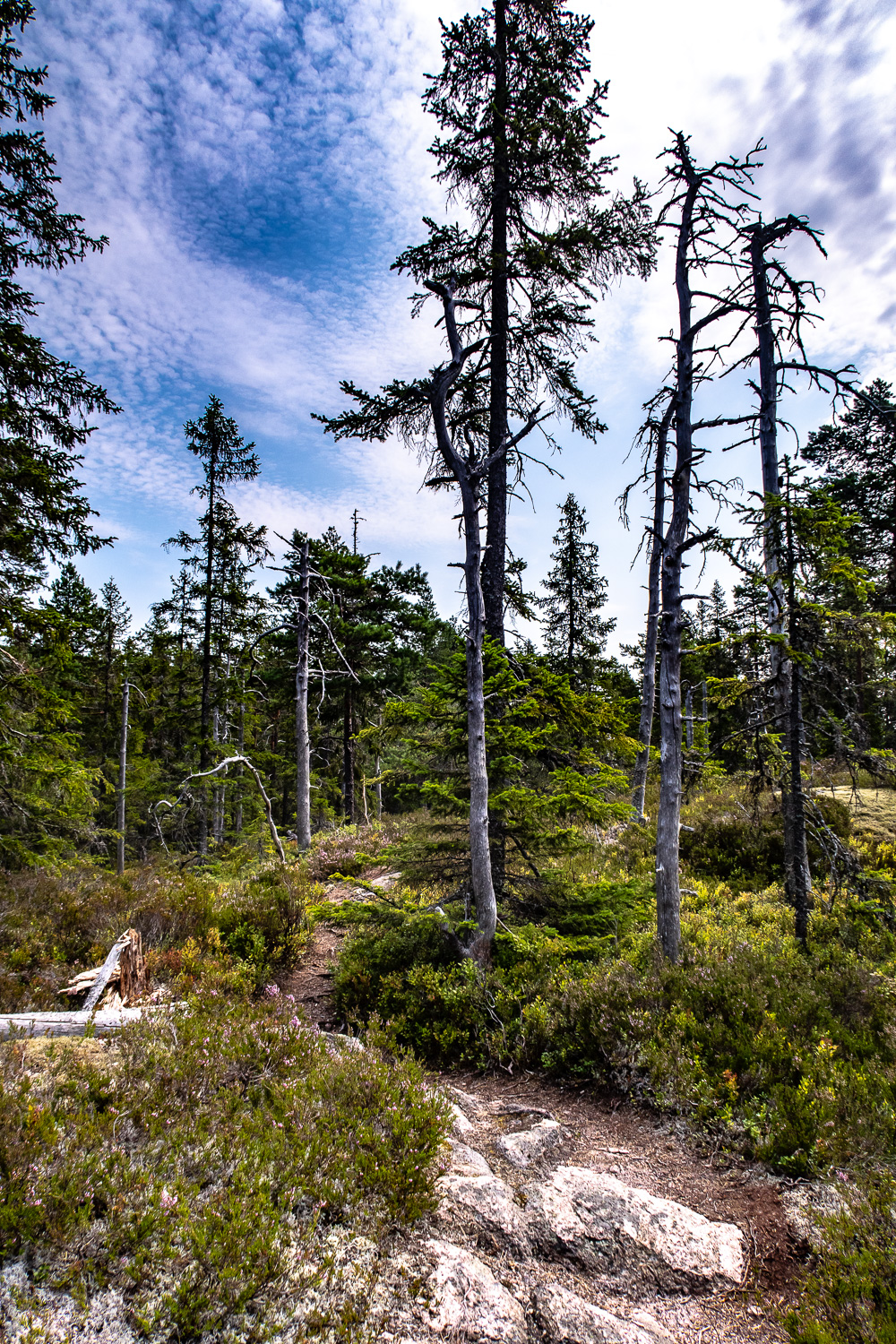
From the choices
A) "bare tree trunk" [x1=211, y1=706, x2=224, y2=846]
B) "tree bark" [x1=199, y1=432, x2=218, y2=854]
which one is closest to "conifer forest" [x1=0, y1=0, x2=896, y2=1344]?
"tree bark" [x1=199, y1=432, x2=218, y2=854]

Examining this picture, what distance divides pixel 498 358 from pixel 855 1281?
1115 centimetres

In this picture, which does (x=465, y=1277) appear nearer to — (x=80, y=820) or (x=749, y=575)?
(x=749, y=575)

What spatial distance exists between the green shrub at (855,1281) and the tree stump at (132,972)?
23.4 feet

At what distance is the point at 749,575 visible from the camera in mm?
7824

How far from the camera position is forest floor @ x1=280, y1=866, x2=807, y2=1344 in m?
A: 3.13

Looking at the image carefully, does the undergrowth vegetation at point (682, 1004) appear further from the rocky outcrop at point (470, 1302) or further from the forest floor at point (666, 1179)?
the rocky outcrop at point (470, 1302)

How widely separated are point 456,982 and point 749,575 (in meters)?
6.80

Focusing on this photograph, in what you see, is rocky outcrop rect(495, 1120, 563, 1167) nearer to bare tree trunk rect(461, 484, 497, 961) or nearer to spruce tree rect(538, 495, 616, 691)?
bare tree trunk rect(461, 484, 497, 961)

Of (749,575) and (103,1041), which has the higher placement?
(749,575)

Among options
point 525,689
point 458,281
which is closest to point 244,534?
point 458,281

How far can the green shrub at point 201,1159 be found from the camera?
2639 mm

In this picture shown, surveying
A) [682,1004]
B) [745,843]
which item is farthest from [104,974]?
[745,843]

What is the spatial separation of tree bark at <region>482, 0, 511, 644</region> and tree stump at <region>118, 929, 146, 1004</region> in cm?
675

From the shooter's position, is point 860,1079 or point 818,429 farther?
point 818,429
